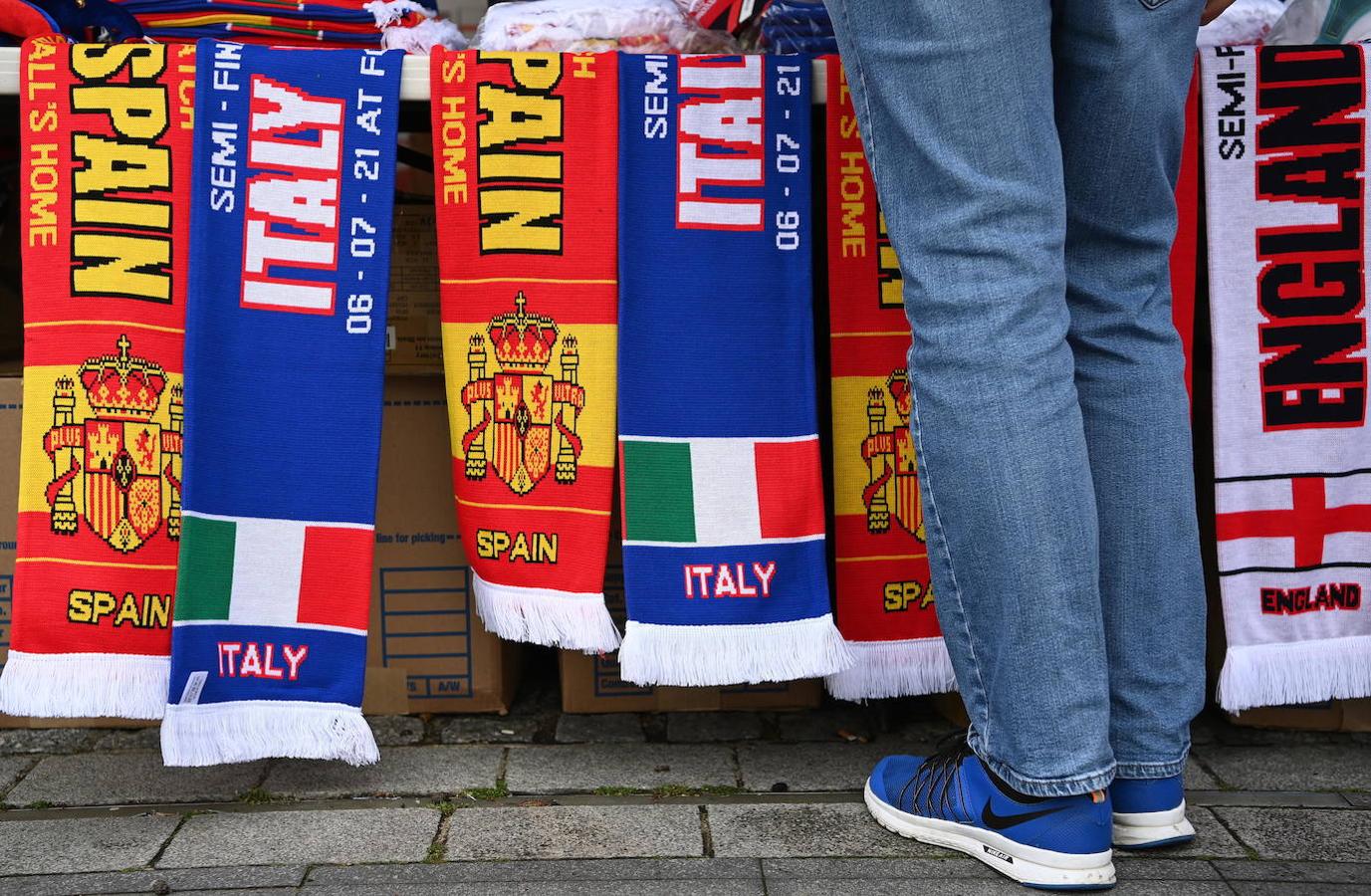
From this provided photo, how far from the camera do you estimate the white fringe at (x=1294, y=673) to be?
1.64 m

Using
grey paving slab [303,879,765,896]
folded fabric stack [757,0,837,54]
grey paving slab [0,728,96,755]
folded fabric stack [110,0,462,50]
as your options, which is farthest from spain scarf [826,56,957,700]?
grey paving slab [0,728,96,755]

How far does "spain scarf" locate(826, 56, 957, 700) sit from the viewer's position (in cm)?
165

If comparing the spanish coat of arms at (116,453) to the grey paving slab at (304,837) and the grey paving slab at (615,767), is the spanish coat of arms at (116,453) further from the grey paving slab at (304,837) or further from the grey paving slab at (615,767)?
the grey paving slab at (615,767)

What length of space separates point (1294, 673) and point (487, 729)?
1.15 metres

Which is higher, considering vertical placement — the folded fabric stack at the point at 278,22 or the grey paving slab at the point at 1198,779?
the folded fabric stack at the point at 278,22

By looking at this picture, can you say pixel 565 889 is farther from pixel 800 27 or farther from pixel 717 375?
pixel 800 27

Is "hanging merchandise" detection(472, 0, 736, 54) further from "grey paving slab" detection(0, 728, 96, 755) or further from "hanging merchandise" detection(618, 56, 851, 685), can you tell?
"grey paving slab" detection(0, 728, 96, 755)

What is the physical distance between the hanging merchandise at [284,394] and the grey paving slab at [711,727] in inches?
18.6

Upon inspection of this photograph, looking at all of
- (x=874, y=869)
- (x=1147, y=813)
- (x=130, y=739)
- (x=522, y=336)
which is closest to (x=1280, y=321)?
(x=1147, y=813)

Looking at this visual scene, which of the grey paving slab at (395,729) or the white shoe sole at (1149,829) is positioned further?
the grey paving slab at (395,729)

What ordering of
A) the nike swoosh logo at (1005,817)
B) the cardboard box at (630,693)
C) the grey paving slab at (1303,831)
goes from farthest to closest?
the cardboard box at (630,693) < the grey paving slab at (1303,831) < the nike swoosh logo at (1005,817)

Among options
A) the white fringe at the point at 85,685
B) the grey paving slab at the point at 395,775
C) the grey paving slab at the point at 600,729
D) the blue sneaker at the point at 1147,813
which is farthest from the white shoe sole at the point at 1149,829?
the white fringe at the point at 85,685

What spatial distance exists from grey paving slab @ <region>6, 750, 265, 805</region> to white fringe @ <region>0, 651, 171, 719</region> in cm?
12

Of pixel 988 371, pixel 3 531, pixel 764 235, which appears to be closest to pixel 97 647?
pixel 3 531
